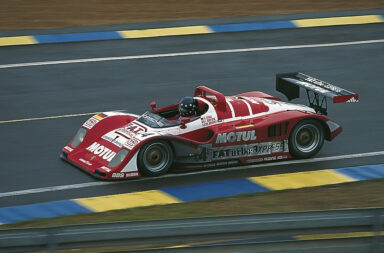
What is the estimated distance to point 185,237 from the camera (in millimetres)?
8203

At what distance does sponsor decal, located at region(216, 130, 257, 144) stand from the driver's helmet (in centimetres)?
66

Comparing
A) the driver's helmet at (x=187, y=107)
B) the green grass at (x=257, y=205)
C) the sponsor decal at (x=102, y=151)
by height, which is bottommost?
the green grass at (x=257, y=205)

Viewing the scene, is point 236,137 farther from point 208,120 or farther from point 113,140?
point 113,140

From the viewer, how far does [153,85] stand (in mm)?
17984

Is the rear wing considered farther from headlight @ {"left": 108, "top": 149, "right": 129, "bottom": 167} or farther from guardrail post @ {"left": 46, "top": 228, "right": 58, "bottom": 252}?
guardrail post @ {"left": 46, "top": 228, "right": 58, "bottom": 252}

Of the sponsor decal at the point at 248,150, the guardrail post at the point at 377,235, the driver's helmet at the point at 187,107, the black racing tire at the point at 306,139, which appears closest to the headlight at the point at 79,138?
the driver's helmet at the point at 187,107

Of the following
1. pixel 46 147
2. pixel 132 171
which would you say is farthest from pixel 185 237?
pixel 46 147

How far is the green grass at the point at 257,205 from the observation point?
36.5 feet

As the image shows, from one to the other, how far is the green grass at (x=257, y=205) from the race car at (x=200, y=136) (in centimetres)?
115

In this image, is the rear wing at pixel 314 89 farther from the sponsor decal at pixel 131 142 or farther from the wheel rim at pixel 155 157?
the sponsor decal at pixel 131 142

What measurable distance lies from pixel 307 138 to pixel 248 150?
3.99 ft

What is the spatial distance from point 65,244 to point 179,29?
564 inches

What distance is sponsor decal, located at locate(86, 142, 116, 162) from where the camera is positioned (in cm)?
1251

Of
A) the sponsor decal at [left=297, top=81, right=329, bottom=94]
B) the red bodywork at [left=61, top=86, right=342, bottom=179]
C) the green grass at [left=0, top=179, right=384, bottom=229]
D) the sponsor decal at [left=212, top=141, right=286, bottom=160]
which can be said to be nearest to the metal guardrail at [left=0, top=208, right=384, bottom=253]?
the green grass at [left=0, top=179, right=384, bottom=229]
